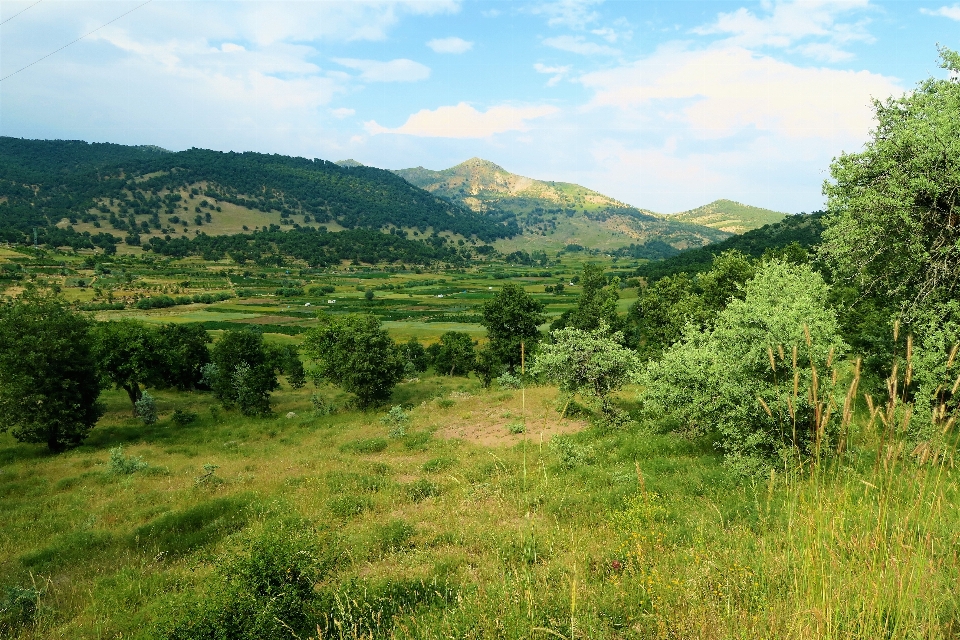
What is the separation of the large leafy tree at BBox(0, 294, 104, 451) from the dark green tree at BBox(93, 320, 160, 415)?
8.53 metres

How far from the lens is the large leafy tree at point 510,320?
45.8 m

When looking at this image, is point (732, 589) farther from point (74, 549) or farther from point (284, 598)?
point (74, 549)

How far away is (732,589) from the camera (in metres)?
5.50

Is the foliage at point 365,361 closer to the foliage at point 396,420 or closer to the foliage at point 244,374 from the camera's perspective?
the foliage at point 244,374

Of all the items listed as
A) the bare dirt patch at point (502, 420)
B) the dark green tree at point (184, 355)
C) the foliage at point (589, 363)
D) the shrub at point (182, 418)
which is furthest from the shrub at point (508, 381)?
the dark green tree at point (184, 355)

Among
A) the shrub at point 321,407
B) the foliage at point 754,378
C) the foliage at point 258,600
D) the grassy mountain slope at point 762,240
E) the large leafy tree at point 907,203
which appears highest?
the grassy mountain slope at point 762,240

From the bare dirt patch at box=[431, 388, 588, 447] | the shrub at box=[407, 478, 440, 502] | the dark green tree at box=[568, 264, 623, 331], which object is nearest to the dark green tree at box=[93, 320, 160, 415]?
the bare dirt patch at box=[431, 388, 588, 447]

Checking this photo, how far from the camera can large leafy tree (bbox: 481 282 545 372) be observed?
45.8m

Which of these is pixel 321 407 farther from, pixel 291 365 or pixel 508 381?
pixel 291 365

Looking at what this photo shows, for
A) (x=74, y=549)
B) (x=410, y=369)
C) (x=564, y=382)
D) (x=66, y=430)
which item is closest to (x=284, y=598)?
(x=74, y=549)

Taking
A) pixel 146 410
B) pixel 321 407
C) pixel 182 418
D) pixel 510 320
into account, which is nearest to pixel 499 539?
pixel 510 320

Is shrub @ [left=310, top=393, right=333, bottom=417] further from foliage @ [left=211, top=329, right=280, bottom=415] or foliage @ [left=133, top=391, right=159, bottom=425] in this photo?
foliage @ [left=133, top=391, right=159, bottom=425]

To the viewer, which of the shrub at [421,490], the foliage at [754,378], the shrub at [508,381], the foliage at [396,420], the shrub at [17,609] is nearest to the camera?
the shrub at [17,609]

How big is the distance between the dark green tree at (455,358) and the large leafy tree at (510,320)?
26.5m
